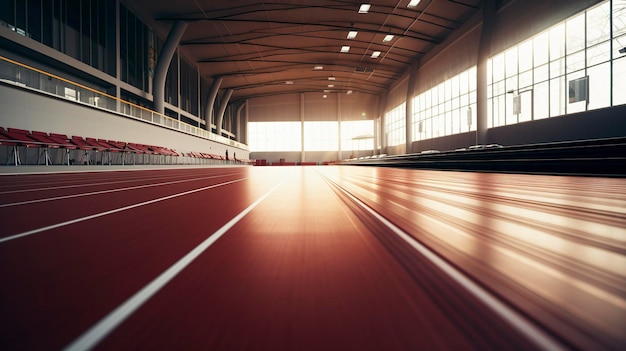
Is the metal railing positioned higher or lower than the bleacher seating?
higher

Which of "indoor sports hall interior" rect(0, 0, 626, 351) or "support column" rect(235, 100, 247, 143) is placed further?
"support column" rect(235, 100, 247, 143)

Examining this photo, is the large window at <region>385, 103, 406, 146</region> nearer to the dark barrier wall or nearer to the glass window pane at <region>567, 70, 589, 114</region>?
the dark barrier wall

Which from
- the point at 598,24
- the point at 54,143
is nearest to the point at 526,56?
the point at 598,24

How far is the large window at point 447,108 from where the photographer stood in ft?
50.7

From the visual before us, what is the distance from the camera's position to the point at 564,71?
1086cm

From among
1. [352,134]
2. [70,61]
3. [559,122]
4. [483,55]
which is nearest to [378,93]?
[352,134]

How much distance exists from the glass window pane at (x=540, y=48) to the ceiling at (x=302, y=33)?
11.0ft

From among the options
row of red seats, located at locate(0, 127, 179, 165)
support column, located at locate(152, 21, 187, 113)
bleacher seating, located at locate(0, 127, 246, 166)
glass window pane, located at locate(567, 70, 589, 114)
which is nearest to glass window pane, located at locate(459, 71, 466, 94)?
glass window pane, located at locate(567, 70, 589, 114)

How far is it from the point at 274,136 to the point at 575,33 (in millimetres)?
26121

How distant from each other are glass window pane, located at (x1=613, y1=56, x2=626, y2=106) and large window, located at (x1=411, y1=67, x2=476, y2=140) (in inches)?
236

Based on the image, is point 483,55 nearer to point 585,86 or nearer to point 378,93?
point 585,86

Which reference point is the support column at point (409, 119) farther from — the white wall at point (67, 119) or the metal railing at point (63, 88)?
the metal railing at point (63, 88)

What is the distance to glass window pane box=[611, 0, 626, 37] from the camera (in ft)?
29.1

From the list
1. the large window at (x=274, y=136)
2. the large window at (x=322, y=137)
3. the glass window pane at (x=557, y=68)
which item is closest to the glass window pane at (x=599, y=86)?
the glass window pane at (x=557, y=68)
